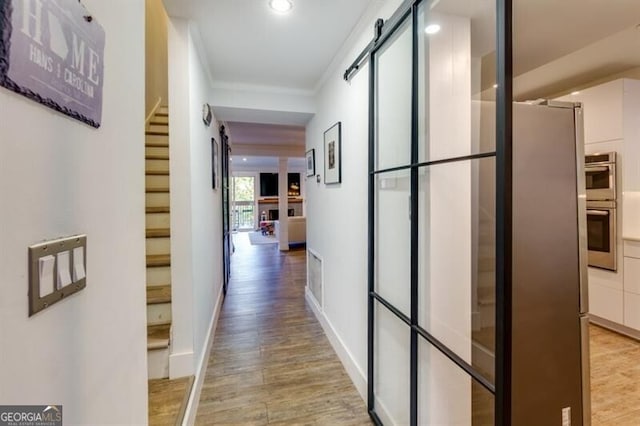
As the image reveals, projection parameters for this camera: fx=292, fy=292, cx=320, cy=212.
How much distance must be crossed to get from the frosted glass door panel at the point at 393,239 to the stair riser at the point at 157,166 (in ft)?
6.71

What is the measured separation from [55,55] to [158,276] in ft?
6.57

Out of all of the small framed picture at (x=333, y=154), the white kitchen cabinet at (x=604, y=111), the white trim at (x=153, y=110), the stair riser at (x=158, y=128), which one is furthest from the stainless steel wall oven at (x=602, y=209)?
the white trim at (x=153, y=110)

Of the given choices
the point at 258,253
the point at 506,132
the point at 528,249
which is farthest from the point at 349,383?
the point at 258,253

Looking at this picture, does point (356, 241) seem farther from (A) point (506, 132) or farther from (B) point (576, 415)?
(B) point (576, 415)

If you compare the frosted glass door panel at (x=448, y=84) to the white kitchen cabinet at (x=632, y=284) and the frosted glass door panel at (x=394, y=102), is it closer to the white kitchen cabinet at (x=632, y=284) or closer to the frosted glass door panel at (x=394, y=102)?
the frosted glass door panel at (x=394, y=102)

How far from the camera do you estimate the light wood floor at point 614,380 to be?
1843mm

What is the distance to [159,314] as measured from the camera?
2145 mm

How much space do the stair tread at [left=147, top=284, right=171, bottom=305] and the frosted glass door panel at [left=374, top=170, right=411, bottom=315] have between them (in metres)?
1.50

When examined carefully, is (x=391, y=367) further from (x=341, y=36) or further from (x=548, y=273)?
(x=341, y=36)

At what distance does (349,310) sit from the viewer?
2.31 metres

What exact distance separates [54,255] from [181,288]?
1527 mm

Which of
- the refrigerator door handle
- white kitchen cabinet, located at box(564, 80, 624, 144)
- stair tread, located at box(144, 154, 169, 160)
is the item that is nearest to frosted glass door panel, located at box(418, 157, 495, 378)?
the refrigerator door handle

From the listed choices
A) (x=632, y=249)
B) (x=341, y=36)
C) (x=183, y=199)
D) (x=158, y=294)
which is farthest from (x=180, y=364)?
(x=632, y=249)

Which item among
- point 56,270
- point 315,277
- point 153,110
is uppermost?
point 153,110
